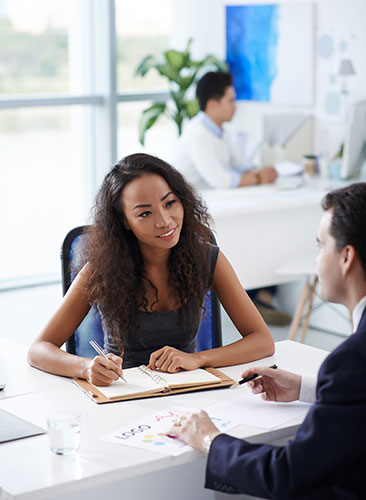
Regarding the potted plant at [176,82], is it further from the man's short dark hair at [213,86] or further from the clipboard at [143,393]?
the clipboard at [143,393]

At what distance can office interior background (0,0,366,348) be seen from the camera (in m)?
5.04

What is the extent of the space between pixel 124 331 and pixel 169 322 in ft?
0.39

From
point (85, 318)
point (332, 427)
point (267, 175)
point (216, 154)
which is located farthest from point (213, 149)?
point (332, 427)

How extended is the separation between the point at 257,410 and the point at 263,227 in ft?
7.94

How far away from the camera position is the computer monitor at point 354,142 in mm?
4430

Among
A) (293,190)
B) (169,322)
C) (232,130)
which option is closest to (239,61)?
(232,130)

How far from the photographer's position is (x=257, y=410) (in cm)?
175

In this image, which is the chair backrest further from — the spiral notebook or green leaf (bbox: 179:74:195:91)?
green leaf (bbox: 179:74:195:91)

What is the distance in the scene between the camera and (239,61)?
5520 millimetres

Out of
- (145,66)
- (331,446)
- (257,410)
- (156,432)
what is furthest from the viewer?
(145,66)

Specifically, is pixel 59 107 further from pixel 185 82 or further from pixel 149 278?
pixel 149 278

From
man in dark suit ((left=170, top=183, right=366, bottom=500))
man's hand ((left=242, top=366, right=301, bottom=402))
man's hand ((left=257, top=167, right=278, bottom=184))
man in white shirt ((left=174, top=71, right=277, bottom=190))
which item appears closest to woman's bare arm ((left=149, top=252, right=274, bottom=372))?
man's hand ((left=242, top=366, right=301, bottom=402))

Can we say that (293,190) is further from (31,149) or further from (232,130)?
(31,149)

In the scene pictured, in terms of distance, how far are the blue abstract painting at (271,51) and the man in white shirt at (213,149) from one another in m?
0.62
